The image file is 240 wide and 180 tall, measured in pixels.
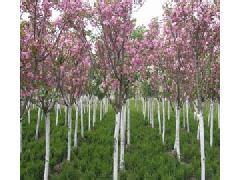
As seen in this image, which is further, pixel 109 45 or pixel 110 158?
pixel 110 158

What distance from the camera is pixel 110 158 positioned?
34.4ft

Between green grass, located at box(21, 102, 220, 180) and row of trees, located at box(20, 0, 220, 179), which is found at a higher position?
row of trees, located at box(20, 0, 220, 179)

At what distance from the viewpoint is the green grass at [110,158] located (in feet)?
30.0

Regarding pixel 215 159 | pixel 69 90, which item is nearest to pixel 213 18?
pixel 215 159

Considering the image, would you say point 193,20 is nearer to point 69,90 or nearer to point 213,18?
point 213,18

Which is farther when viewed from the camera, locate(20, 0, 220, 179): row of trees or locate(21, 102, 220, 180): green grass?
locate(21, 102, 220, 180): green grass

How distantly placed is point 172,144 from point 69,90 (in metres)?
4.67

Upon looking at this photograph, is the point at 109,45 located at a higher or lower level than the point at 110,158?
higher

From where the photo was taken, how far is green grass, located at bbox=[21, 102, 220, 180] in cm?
915

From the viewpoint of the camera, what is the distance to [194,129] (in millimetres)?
16031

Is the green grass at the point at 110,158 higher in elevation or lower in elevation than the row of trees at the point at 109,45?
lower

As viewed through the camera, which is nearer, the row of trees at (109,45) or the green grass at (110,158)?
the row of trees at (109,45)

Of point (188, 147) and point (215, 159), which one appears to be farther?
point (188, 147)

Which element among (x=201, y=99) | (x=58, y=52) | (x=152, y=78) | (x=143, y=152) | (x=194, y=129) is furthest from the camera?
(x=194, y=129)
